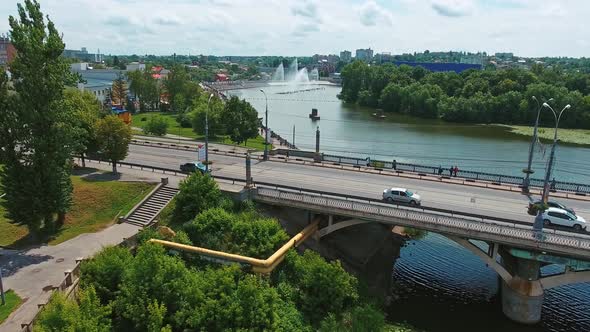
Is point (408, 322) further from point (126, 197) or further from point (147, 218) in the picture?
point (126, 197)

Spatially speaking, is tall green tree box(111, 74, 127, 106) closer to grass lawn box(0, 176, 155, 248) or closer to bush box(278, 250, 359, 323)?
grass lawn box(0, 176, 155, 248)

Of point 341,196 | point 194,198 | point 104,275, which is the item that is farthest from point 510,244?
point 104,275

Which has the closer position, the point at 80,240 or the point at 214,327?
the point at 214,327

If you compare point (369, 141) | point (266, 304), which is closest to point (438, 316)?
point (266, 304)

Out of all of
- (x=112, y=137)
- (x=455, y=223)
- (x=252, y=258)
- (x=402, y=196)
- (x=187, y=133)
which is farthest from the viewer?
(x=187, y=133)

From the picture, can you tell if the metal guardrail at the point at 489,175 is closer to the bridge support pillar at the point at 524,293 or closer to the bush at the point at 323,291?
the bridge support pillar at the point at 524,293

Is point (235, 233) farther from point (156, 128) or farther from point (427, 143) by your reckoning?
point (427, 143)

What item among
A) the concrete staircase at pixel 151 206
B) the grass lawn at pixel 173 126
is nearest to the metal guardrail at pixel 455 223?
the concrete staircase at pixel 151 206
